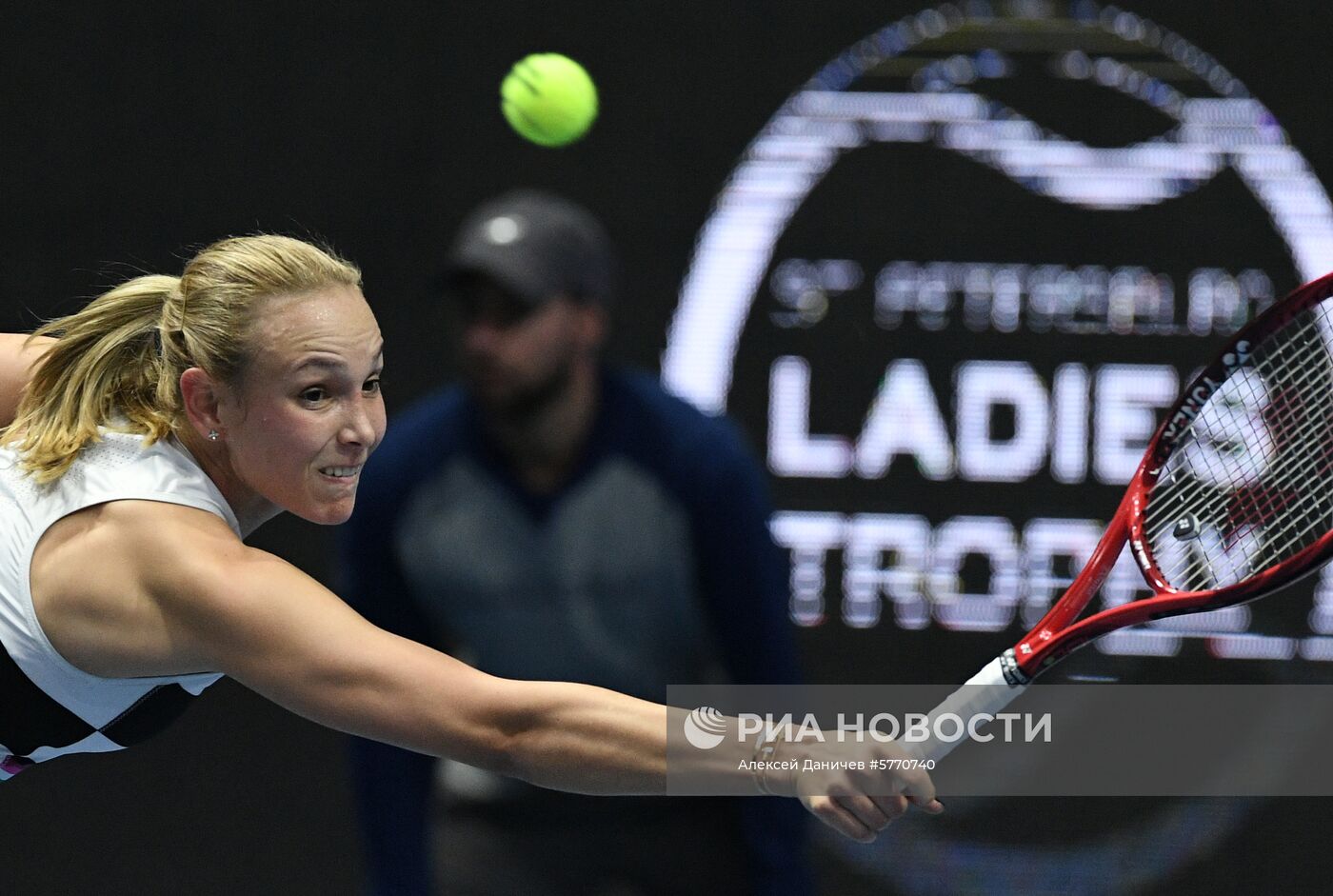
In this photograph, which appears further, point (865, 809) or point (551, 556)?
point (551, 556)

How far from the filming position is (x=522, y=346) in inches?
116

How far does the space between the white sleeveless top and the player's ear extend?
3cm

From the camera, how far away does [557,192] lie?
10.9 ft

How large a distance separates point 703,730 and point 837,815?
0.14 m

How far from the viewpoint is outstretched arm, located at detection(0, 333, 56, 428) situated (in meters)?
1.98

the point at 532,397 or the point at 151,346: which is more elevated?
the point at 151,346

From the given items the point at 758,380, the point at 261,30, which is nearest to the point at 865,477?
the point at 758,380

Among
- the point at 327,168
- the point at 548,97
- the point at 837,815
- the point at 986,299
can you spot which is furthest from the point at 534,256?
the point at 837,815

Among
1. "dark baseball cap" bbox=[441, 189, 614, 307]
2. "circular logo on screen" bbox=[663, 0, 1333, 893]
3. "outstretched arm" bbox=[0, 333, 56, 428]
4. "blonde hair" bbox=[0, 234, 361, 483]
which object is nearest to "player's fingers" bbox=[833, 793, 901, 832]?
"blonde hair" bbox=[0, 234, 361, 483]

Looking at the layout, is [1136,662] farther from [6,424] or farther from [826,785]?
[6,424]

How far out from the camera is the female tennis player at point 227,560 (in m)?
1.63

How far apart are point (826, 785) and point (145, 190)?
2.24 meters

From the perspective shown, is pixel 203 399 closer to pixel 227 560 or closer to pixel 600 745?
pixel 227 560

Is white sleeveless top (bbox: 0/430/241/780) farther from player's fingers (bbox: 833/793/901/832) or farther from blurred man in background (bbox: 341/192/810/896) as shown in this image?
blurred man in background (bbox: 341/192/810/896)
